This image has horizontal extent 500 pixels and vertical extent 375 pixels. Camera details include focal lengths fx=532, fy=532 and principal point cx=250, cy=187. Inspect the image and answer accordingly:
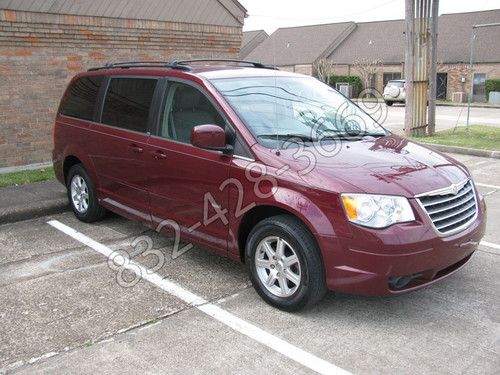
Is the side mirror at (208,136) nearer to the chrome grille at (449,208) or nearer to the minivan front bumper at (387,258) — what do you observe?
the minivan front bumper at (387,258)

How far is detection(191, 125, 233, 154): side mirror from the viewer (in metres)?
4.11

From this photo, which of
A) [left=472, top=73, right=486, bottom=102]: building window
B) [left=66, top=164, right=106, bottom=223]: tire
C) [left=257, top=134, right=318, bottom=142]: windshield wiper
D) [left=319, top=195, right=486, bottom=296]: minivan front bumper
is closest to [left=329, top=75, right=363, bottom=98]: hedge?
[left=472, top=73, right=486, bottom=102]: building window

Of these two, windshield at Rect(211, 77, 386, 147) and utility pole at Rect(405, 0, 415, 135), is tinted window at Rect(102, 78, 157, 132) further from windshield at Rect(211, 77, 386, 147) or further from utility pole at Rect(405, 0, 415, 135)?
utility pole at Rect(405, 0, 415, 135)

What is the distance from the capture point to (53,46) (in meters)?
8.85

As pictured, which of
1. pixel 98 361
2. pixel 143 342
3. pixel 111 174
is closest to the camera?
pixel 98 361

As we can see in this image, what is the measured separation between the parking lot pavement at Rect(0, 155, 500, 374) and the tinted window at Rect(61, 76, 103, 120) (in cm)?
182

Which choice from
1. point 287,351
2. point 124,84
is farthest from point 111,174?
point 287,351

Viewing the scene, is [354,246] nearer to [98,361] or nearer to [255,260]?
[255,260]

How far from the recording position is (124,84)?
18.2 feet

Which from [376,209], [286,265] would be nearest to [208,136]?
[286,265]

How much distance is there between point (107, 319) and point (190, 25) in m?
8.01

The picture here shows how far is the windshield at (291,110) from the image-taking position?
14.4 ft

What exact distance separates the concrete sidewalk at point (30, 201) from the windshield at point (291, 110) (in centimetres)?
324

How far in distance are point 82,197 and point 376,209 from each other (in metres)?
3.89
